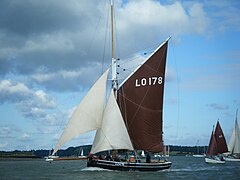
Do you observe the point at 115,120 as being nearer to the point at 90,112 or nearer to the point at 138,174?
the point at 90,112

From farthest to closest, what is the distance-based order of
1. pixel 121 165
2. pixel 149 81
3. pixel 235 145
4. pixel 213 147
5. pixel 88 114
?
pixel 235 145
pixel 213 147
pixel 149 81
pixel 88 114
pixel 121 165

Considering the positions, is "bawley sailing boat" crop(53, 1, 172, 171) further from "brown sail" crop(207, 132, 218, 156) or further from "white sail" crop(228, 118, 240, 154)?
"white sail" crop(228, 118, 240, 154)

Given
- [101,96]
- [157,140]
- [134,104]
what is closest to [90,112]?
[101,96]


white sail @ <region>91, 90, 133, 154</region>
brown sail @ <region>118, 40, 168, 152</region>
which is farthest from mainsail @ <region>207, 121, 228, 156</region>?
white sail @ <region>91, 90, 133, 154</region>

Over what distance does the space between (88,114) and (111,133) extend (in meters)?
3.26

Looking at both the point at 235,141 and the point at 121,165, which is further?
the point at 235,141

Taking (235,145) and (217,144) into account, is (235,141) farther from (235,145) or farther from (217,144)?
(217,144)

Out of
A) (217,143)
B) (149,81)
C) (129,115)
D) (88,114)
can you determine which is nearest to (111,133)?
(88,114)

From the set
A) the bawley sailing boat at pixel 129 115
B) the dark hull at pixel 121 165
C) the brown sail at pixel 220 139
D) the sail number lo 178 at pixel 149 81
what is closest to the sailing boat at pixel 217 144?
the brown sail at pixel 220 139

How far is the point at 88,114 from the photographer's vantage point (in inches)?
1844

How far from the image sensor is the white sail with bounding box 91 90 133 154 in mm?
46812

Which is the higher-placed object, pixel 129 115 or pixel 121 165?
pixel 129 115

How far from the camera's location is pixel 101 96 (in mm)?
48125

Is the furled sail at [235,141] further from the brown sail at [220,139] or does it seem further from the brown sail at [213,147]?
the brown sail at [213,147]
